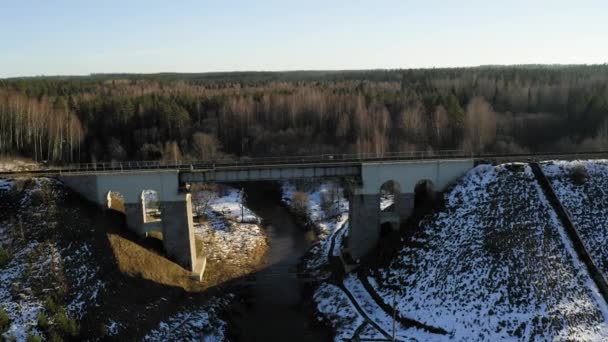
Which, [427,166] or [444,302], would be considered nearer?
[444,302]

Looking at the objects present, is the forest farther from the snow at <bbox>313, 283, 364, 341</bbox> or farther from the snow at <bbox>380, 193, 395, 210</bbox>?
the snow at <bbox>313, 283, 364, 341</bbox>

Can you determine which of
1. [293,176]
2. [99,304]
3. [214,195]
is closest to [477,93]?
[214,195]

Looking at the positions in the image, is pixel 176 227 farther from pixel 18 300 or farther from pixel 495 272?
pixel 495 272

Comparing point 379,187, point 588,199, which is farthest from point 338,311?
point 588,199

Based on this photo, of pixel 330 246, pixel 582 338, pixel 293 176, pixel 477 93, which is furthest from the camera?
pixel 477 93

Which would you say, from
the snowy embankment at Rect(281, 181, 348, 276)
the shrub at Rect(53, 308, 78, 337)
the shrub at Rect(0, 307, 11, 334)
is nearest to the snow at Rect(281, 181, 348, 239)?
the snowy embankment at Rect(281, 181, 348, 276)

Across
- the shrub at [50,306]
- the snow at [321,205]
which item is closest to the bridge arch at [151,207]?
the shrub at [50,306]

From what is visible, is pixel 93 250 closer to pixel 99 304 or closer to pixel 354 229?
pixel 99 304
